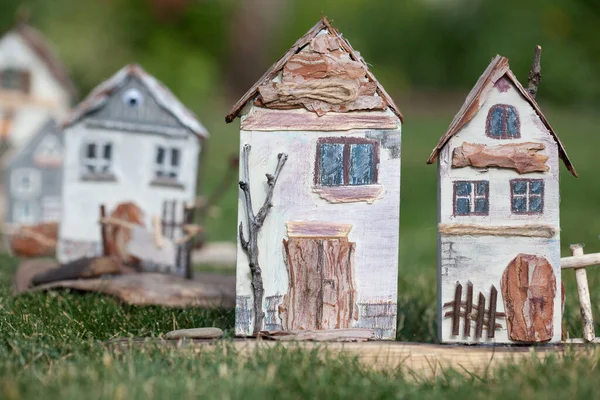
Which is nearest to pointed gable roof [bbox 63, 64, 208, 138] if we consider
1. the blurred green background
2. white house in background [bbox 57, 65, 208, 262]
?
white house in background [bbox 57, 65, 208, 262]

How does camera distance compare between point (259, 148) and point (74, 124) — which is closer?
point (259, 148)

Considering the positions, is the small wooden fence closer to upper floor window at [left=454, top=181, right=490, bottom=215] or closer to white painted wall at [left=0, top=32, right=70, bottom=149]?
upper floor window at [left=454, top=181, right=490, bottom=215]

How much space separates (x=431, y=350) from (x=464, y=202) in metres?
0.92

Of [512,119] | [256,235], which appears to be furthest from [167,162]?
[512,119]

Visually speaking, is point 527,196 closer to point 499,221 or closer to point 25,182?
point 499,221

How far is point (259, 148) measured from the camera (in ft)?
16.6

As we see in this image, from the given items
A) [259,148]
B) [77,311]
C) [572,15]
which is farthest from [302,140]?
[572,15]

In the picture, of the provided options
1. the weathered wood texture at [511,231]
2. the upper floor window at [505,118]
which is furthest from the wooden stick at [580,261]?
the upper floor window at [505,118]

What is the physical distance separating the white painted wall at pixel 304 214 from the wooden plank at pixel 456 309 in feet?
1.24

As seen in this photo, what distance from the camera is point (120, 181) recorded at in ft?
24.5

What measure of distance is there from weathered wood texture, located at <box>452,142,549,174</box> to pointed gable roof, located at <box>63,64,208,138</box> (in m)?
2.97

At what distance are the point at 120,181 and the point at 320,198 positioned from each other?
9.80 ft

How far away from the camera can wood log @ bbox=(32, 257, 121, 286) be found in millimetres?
6637

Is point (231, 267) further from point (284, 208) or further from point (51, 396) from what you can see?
point (51, 396)
